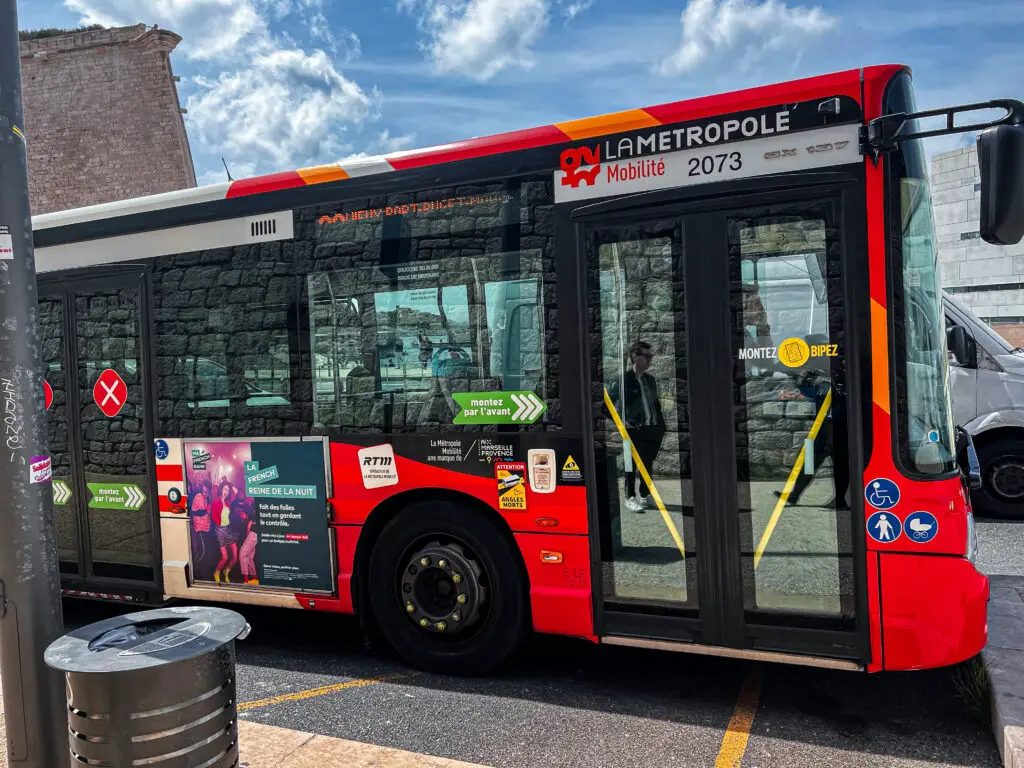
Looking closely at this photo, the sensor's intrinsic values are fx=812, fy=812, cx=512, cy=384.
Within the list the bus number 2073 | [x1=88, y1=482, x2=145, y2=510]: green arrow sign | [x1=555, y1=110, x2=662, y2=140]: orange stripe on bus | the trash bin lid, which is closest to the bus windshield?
the bus number 2073

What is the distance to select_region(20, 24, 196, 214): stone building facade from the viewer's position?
26266 millimetres

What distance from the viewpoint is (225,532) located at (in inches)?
207

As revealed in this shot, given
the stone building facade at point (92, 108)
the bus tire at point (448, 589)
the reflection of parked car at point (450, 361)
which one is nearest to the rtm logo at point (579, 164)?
the reflection of parked car at point (450, 361)

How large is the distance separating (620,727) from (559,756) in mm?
423

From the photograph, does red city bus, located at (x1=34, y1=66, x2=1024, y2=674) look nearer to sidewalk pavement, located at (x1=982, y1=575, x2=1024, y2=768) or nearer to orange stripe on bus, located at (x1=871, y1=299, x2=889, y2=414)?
orange stripe on bus, located at (x1=871, y1=299, x2=889, y2=414)

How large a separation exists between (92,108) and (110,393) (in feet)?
81.8

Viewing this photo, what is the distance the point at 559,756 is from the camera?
3654 mm

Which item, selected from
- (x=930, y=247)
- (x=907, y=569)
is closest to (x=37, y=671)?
(x=907, y=569)

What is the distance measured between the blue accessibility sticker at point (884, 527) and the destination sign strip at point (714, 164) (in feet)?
5.34

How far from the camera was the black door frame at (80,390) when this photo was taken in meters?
5.47

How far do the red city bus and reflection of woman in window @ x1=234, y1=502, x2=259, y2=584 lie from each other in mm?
18

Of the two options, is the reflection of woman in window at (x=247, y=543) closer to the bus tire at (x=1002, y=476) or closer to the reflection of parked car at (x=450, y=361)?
the reflection of parked car at (x=450, y=361)

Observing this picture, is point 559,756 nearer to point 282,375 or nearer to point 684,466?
point 684,466

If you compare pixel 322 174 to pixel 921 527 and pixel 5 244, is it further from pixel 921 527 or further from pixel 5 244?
pixel 921 527
